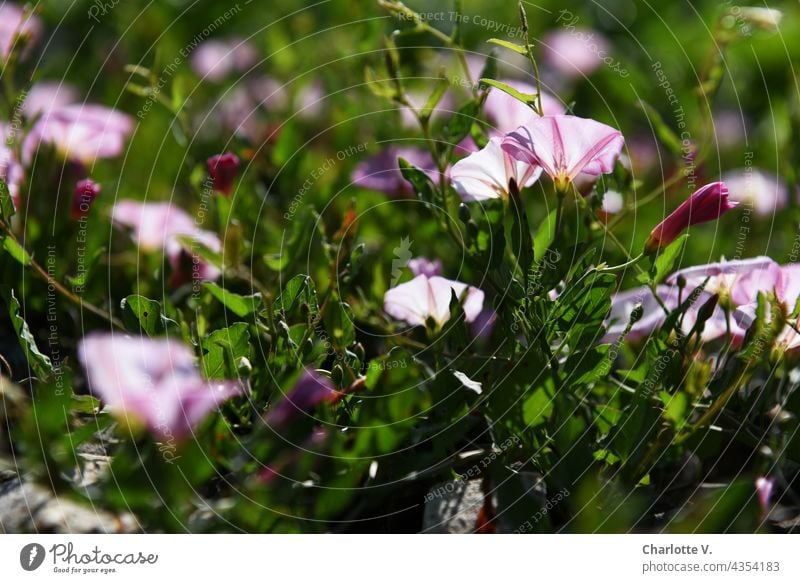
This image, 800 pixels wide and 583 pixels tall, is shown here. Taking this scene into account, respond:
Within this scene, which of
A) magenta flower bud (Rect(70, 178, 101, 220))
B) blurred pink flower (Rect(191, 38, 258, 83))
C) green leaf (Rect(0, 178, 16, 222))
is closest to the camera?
green leaf (Rect(0, 178, 16, 222))

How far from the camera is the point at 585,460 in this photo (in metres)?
0.56

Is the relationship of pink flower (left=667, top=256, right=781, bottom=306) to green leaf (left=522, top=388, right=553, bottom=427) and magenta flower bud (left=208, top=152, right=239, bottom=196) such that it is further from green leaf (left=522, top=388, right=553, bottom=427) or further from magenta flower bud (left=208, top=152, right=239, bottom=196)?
magenta flower bud (left=208, top=152, right=239, bottom=196)

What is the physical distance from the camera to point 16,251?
2.14 ft

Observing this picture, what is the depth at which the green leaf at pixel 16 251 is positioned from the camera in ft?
2.10

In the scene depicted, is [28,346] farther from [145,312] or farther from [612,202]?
[612,202]

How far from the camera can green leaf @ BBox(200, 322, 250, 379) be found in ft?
1.90

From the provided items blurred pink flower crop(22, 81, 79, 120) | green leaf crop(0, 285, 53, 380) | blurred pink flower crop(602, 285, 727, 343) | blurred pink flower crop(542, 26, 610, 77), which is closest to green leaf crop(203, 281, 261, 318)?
green leaf crop(0, 285, 53, 380)

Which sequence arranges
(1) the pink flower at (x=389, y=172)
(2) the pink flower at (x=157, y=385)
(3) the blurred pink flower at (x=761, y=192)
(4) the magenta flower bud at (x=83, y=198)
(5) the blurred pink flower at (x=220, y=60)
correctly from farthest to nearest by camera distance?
(5) the blurred pink flower at (x=220, y=60)
(3) the blurred pink flower at (x=761, y=192)
(1) the pink flower at (x=389, y=172)
(4) the magenta flower bud at (x=83, y=198)
(2) the pink flower at (x=157, y=385)

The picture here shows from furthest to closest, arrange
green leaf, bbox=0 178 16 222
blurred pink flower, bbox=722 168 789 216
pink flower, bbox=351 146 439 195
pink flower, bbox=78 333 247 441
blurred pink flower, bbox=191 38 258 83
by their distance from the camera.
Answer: blurred pink flower, bbox=191 38 258 83 → blurred pink flower, bbox=722 168 789 216 → pink flower, bbox=351 146 439 195 → green leaf, bbox=0 178 16 222 → pink flower, bbox=78 333 247 441

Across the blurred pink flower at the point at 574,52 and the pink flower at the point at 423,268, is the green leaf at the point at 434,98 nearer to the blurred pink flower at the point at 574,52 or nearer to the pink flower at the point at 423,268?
the pink flower at the point at 423,268

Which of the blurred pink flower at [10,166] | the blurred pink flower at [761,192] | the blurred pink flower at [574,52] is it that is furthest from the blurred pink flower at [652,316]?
the blurred pink flower at [574,52]

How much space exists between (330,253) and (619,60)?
A: 694 millimetres

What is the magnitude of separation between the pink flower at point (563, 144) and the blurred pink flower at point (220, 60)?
0.74 metres
